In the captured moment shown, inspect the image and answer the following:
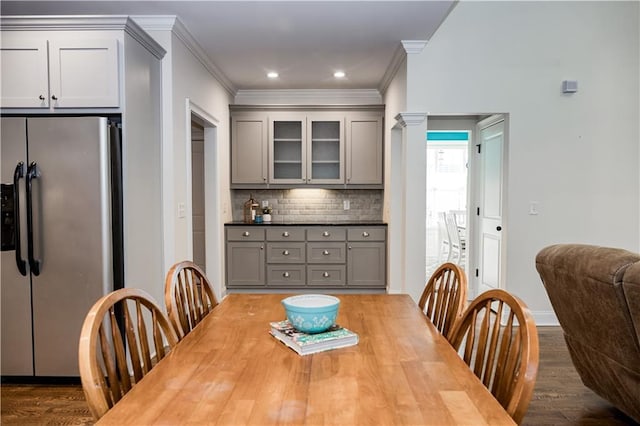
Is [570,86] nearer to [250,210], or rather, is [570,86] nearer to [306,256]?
[306,256]

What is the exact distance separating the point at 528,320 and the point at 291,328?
75cm

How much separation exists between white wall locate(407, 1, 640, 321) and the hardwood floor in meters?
1.47

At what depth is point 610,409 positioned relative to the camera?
249cm

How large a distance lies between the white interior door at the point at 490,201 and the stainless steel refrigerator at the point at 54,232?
3.48 meters

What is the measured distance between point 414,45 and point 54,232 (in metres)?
3.19

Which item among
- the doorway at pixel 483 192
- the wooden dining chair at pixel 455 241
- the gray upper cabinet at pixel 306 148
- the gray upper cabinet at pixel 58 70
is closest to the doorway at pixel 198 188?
the gray upper cabinet at pixel 306 148

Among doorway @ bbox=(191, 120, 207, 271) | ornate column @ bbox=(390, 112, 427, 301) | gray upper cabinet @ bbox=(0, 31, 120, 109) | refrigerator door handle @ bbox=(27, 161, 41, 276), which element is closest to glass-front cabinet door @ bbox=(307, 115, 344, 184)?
doorway @ bbox=(191, 120, 207, 271)

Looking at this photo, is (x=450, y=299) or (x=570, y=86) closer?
(x=450, y=299)

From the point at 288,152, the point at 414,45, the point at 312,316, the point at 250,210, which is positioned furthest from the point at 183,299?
the point at 288,152

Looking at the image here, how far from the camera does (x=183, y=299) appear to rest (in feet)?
5.72

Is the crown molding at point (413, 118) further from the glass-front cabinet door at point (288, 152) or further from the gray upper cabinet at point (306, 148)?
the glass-front cabinet door at point (288, 152)

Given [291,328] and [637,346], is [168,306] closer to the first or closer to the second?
[291,328]

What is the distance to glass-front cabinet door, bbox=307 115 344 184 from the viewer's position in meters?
5.52

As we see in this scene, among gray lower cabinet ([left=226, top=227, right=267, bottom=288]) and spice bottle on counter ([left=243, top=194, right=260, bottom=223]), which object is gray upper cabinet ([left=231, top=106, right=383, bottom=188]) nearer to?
spice bottle on counter ([left=243, top=194, right=260, bottom=223])
